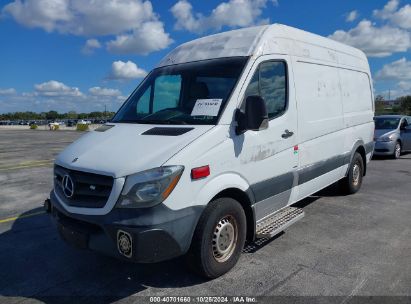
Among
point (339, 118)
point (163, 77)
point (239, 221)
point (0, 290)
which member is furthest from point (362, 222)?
point (0, 290)

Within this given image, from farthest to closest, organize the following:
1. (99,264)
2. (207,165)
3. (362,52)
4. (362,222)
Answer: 1. (362,52)
2. (362,222)
3. (99,264)
4. (207,165)

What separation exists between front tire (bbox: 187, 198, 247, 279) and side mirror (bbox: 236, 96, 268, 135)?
78 centimetres

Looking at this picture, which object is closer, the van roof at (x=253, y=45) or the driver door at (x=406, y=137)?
the van roof at (x=253, y=45)

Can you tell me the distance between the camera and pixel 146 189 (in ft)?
11.1

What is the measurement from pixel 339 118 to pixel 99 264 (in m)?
4.27

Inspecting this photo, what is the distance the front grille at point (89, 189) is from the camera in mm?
3520

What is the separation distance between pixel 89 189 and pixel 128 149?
0.52 metres

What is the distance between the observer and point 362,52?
7.96 metres

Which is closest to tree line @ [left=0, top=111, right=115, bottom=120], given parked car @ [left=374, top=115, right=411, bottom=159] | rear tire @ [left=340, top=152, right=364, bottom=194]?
parked car @ [left=374, top=115, right=411, bottom=159]

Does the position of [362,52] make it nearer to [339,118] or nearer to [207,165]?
[339,118]

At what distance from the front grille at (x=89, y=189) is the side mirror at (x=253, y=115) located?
1431mm

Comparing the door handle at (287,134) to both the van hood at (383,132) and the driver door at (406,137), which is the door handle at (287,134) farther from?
the driver door at (406,137)

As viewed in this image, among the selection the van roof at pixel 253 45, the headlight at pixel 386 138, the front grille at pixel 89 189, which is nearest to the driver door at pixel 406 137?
the headlight at pixel 386 138

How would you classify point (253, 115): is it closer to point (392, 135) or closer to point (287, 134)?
point (287, 134)
